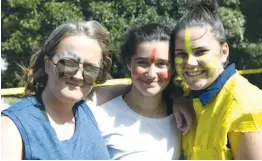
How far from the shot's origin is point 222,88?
243 cm

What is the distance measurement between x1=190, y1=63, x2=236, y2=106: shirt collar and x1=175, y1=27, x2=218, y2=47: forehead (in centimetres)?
18

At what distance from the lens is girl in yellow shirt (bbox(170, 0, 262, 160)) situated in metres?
2.23

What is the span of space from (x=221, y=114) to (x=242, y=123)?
16 cm

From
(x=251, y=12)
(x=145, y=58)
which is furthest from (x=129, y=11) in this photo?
(x=145, y=58)

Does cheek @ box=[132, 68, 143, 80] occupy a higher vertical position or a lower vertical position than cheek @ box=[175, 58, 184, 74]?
lower

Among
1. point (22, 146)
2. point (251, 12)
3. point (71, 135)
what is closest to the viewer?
point (22, 146)

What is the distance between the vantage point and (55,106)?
7.78 feet

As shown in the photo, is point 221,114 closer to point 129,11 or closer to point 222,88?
point 222,88

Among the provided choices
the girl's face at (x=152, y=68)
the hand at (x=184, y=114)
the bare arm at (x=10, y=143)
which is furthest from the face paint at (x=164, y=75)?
the bare arm at (x=10, y=143)

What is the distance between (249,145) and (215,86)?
1.28ft

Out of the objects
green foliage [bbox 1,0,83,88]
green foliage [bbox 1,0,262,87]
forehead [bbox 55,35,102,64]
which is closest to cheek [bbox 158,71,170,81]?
forehead [bbox 55,35,102,64]

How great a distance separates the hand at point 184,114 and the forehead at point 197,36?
0.42 m

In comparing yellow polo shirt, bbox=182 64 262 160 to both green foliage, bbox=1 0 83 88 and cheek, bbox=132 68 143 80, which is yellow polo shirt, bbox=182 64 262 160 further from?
green foliage, bbox=1 0 83 88

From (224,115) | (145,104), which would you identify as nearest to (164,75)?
(145,104)
